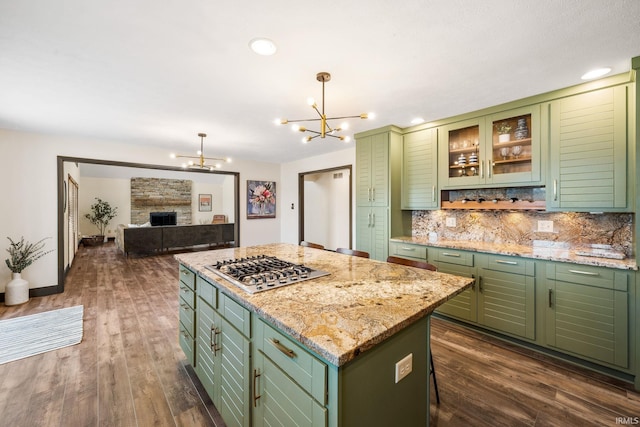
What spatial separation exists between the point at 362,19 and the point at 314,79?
77 centimetres

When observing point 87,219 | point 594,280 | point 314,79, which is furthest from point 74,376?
point 87,219

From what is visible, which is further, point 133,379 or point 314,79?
point 314,79

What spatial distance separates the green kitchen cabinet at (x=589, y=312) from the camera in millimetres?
2025

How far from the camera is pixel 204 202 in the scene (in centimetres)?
1115

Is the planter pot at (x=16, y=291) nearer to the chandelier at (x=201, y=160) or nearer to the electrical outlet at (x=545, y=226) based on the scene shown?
the chandelier at (x=201, y=160)

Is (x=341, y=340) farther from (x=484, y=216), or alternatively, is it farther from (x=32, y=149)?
(x=32, y=149)

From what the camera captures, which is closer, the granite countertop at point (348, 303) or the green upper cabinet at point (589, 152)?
the granite countertop at point (348, 303)

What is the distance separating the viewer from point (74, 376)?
2.11 meters

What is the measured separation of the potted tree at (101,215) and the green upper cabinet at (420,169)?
33.7 ft

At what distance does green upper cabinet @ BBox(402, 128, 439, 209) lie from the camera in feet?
11.1

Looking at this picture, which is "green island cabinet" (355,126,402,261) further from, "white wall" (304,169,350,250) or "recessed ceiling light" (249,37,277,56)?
"white wall" (304,169,350,250)

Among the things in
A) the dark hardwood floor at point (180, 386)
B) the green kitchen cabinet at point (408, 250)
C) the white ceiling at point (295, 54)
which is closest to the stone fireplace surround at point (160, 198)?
the white ceiling at point (295, 54)

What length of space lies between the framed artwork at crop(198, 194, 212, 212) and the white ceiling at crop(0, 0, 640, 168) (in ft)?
26.3

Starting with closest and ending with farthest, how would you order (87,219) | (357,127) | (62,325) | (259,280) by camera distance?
(259,280) → (62,325) → (357,127) → (87,219)
